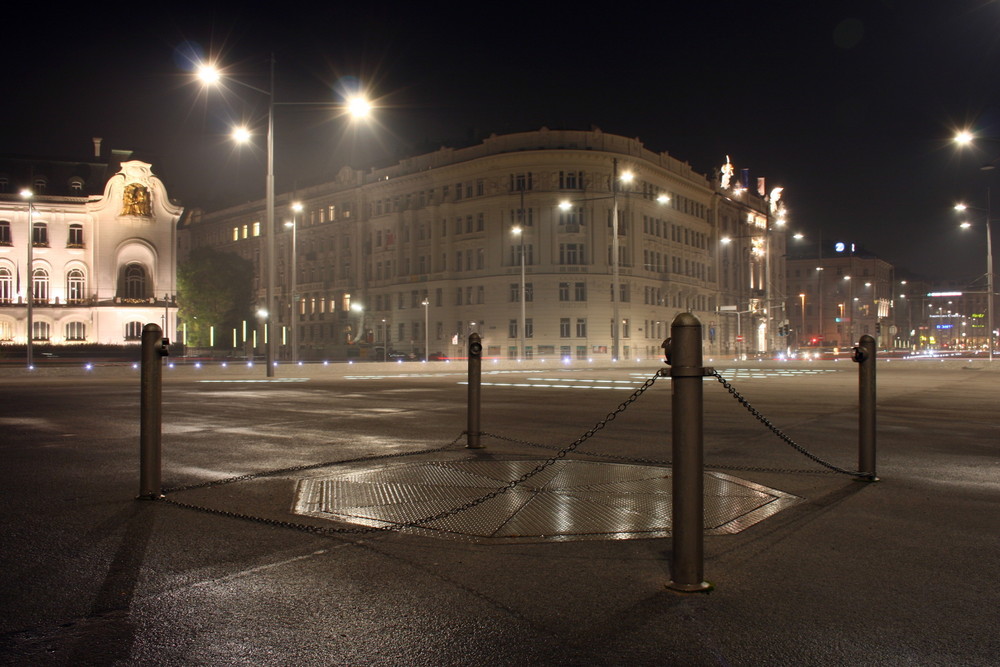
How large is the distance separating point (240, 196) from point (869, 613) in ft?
371

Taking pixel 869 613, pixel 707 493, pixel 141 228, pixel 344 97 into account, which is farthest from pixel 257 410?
pixel 141 228

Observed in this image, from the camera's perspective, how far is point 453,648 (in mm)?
3295

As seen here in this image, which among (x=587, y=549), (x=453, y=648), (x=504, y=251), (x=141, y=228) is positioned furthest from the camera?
(x=504, y=251)

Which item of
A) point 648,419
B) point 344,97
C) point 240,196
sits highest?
point 240,196

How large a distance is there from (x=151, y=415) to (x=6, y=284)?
6880 centimetres

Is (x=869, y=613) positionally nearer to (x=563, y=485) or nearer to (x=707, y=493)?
(x=707, y=493)

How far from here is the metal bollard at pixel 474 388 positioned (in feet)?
28.7

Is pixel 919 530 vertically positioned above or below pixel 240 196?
below

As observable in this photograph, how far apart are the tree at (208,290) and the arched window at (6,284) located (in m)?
18.6

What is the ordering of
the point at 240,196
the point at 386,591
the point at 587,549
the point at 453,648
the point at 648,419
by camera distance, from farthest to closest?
the point at 240,196 → the point at 648,419 → the point at 587,549 → the point at 386,591 → the point at 453,648

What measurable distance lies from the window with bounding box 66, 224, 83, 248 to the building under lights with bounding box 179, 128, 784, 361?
1772 cm

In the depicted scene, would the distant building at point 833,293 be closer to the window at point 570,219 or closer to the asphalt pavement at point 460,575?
the window at point 570,219

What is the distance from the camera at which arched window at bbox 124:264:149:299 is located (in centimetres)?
6638

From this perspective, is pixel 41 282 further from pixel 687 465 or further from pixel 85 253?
pixel 687 465
